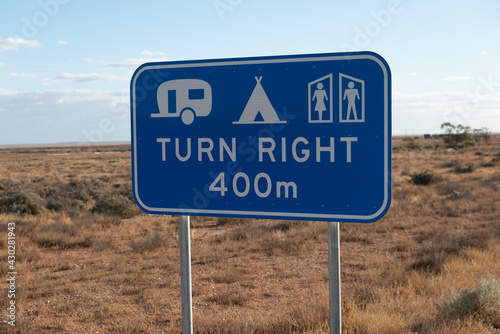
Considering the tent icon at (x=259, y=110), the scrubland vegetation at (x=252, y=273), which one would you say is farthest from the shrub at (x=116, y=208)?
the tent icon at (x=259, y=110)

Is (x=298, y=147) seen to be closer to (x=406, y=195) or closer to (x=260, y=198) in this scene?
(x=260, y=198)

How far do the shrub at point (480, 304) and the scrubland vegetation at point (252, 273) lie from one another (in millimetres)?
12

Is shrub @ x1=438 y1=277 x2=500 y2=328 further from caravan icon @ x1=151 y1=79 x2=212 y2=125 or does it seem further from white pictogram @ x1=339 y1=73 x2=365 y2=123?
caravan icon @ x1=151 y1=79 x2=212 y2=125

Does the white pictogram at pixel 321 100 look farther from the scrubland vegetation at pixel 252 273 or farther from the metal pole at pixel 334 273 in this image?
the scrubland vegetation at pixel 252 273

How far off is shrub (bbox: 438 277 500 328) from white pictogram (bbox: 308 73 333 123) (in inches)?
133

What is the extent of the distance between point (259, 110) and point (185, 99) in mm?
441

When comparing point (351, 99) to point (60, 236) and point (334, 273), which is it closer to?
point (334, 273)

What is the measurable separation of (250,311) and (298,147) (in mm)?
4239

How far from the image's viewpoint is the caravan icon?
229cm

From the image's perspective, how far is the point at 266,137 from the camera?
7.11ft

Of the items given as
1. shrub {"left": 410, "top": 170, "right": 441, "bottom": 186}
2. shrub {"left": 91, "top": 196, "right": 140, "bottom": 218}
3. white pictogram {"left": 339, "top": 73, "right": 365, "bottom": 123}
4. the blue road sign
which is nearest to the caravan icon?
the blue road sign

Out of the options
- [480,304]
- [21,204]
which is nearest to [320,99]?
[480,304]

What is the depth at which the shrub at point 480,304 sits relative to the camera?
4.44 metres

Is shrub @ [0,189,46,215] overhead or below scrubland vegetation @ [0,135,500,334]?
overhead
